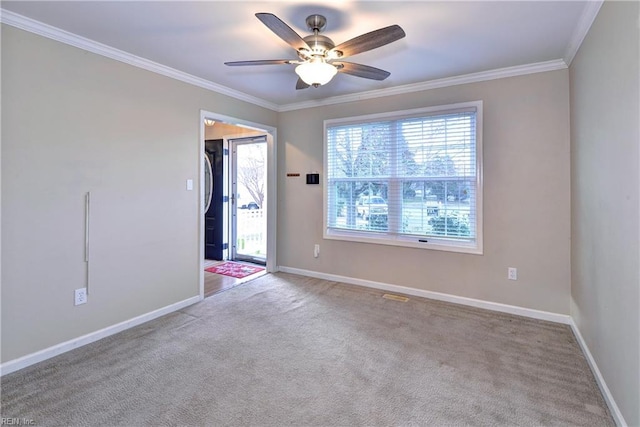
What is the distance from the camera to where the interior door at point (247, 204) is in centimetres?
548

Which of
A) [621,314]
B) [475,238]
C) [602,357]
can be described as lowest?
[602,357]

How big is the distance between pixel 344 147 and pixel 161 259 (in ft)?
8.19

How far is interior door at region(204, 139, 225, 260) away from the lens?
5477mm

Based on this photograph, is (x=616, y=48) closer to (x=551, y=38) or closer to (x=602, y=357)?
(x=551, y=38)

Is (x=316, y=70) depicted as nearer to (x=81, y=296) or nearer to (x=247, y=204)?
(x=81, y=296)

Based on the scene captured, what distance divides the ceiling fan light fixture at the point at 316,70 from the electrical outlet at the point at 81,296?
2401mm

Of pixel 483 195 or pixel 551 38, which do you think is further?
pixel 483 195

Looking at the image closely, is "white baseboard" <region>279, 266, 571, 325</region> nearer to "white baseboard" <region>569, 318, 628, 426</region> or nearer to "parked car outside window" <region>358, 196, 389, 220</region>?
"white baseboard" <region>569, 318, 628, 426</region>

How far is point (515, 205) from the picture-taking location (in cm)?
310

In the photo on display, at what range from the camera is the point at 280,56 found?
111 inches

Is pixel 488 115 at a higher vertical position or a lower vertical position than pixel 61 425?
higher

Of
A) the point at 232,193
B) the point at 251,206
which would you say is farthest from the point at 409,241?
the point at 232,193

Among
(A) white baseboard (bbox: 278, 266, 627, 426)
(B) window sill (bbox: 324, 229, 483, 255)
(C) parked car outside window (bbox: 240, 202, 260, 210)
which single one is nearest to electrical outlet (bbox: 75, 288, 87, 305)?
(A) white baseboard (bbox: 278, 266, 627, 426)

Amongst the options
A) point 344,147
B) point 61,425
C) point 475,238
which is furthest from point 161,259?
point 475,238
